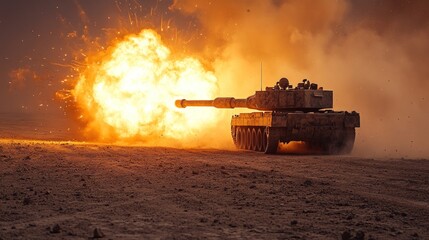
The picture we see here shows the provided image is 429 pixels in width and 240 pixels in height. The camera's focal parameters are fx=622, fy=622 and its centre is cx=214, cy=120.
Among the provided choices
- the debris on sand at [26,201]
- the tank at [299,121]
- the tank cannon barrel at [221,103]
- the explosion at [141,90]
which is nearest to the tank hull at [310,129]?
the tank at [299,121]

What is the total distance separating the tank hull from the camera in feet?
67.9

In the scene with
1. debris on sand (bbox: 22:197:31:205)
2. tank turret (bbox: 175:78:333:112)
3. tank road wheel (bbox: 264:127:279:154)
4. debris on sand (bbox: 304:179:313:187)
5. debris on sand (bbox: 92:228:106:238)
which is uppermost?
tank turret (bbox: 175:78:333:112)

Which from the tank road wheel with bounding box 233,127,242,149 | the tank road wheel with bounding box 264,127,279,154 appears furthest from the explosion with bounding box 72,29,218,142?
the tank road wheel with bounding box 264,127,279,154

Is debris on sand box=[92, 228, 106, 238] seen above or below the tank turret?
below

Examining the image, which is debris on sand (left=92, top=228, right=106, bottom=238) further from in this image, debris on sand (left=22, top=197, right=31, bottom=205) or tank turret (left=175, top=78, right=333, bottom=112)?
tank turret (left=175, top=78, right=333, bottom=112)

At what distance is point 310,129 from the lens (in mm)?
20859

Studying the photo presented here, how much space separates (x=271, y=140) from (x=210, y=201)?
37.8 feet

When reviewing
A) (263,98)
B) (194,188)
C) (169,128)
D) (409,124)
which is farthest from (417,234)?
(409,124)

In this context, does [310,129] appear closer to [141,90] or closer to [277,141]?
[277,141]

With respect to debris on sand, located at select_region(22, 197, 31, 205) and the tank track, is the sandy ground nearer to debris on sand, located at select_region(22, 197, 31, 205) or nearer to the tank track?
debris on sand, located at select_region(22, 197, 31, 205)

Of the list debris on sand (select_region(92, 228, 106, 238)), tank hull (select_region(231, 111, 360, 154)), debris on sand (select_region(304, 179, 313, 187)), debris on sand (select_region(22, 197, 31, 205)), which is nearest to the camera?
debris on sand (select_region(92, 228, 106, 238))

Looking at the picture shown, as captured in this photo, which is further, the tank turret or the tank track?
the tank turret

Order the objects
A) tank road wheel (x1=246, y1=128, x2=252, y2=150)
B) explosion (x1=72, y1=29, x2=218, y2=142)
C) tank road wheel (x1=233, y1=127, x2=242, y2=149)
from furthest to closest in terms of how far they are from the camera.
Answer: explosion (x1=72, y1=29, x2=218, y2=142) < tank road wheel (x1=233, y1=127, x2=242, y2=149) < tank road wheel (x1=246, y1=128, x2=252, y2=150)

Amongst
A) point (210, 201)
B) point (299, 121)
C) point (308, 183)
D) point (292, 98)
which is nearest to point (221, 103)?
point (292, 98)
